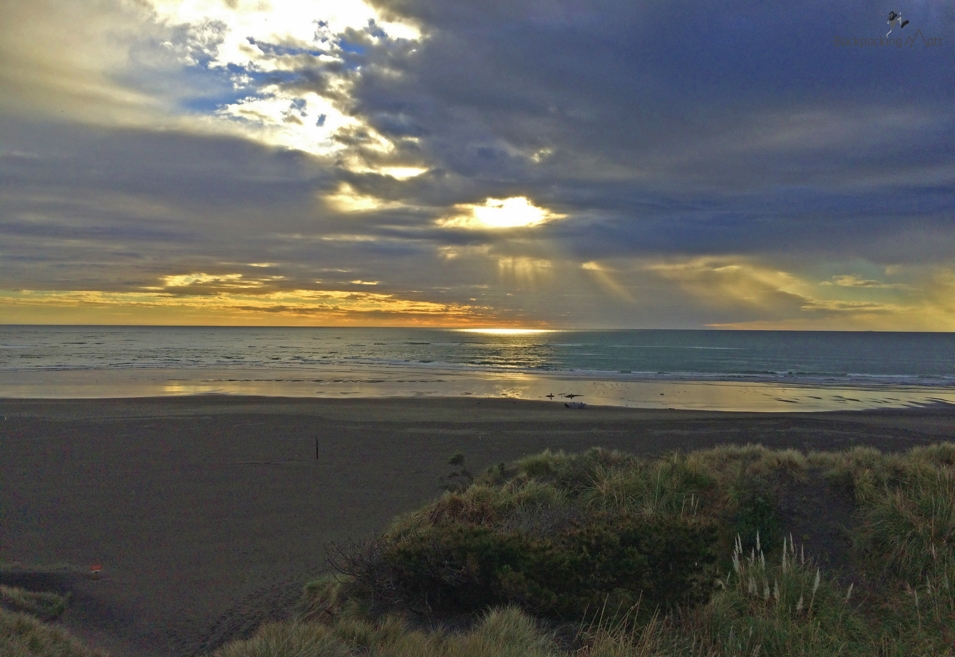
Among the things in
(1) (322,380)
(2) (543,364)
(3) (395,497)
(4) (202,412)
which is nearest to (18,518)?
(3) (395,497)

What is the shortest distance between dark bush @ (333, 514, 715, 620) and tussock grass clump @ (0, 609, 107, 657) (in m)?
2.53

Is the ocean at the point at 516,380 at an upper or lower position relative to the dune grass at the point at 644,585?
lower

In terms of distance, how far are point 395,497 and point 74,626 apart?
623 centimetres

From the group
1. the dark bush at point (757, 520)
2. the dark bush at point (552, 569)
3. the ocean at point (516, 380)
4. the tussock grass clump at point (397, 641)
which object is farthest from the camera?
the ocean at point (516, 380)

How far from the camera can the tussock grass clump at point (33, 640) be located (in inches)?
177

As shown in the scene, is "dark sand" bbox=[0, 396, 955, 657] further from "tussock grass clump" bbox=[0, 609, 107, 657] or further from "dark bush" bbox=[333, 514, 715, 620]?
"dark bush" bbox=[333, 514, 715, 620]

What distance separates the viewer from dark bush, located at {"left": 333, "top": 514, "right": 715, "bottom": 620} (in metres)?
5.15

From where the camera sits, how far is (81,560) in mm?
8398

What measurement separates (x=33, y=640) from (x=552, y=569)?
452 centimetres

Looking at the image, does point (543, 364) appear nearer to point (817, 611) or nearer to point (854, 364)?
point (854, 364)

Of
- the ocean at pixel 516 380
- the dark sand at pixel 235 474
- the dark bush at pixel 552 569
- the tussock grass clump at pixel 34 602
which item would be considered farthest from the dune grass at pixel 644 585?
the ocean at pixel 516 380

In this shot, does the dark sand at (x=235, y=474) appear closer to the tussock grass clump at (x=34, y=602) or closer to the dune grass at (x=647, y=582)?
the tussock grass clump at (x=34, y=602)

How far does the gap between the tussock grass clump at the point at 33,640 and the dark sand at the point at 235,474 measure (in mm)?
753

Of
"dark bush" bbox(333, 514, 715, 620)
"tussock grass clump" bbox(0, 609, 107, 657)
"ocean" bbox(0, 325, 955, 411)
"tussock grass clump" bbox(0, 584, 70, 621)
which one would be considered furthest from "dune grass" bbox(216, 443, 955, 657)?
"ocean" bbox(0, 325, 955, 411)
